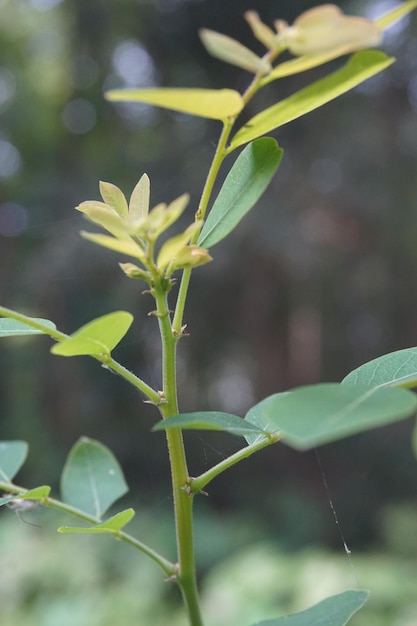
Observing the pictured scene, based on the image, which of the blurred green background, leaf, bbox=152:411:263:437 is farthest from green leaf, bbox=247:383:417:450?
the blurred green background

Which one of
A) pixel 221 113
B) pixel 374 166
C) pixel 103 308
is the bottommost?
pixel 103 308

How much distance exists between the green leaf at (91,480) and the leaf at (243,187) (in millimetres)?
202

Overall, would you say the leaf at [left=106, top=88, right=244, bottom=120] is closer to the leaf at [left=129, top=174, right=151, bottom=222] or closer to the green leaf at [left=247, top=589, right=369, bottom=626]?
the leaf at [left=129, top=174, right=151, bottom=222]

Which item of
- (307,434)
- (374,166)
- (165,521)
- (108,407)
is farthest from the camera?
(108,407)

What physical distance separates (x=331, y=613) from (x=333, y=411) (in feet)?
0.43

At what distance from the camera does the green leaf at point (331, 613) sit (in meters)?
0.24

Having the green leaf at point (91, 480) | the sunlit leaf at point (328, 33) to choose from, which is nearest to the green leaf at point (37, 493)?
the green leaf at point (91, 480)

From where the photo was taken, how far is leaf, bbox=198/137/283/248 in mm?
257

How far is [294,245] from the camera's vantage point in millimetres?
2617

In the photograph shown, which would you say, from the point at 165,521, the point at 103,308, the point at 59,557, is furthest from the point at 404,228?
the point at 59,557

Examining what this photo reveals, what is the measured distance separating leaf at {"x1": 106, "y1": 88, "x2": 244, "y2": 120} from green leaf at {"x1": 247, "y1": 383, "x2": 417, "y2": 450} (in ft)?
0.29

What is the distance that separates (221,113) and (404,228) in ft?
8.82

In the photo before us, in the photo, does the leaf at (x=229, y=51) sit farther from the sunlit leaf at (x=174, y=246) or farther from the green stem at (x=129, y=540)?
the green stem at (x=129, y=540)

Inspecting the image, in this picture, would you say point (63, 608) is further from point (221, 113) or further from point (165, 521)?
point (221, 113)
